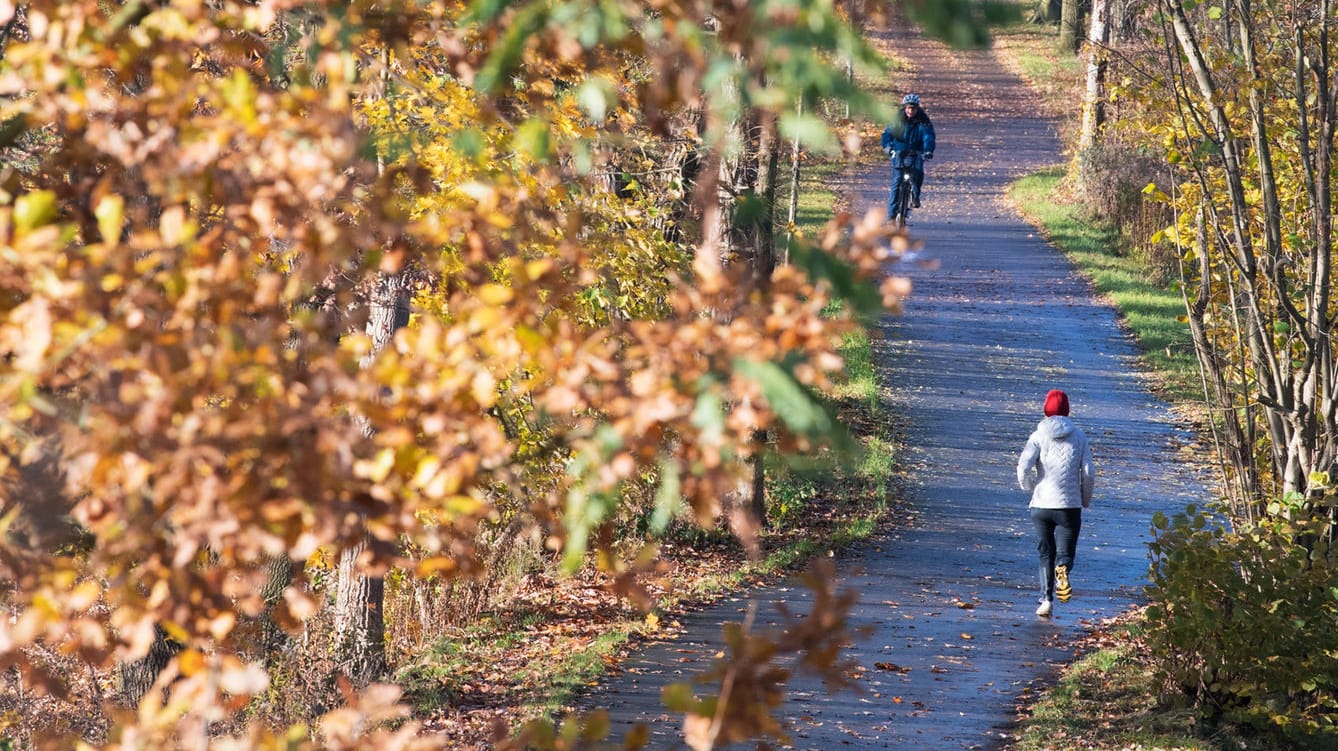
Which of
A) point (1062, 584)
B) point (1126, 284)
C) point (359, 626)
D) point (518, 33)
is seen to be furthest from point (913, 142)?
point (518, 33)

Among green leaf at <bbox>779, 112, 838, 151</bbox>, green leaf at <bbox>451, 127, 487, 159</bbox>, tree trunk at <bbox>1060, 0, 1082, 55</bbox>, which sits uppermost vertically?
tree trunk at <bbox>1060, 0, 1082, 55</bbox>

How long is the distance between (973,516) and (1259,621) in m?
5.94

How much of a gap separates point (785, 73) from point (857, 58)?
16cm

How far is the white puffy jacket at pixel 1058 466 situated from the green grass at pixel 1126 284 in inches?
195

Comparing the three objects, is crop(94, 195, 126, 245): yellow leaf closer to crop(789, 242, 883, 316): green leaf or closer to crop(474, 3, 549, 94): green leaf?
crop(474, 3, 549, 94): green leaf

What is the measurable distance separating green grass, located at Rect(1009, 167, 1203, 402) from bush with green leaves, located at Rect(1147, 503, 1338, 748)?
267 inches

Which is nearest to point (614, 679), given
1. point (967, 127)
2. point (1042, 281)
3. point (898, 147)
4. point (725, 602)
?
point (725, 602)

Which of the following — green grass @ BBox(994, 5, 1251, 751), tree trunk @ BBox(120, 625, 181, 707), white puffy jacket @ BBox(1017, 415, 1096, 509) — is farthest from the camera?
white puffy jacket @ BBox(1017, 415, 1096, 509)

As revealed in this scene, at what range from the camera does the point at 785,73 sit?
6.36 feet

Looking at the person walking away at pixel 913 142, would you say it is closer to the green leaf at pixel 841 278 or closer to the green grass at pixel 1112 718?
the green grass at pixel 1112 718

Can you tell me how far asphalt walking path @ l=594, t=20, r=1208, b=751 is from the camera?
8.38 metres

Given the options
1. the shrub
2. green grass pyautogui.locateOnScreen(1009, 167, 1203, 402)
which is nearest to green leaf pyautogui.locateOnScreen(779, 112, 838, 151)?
green grass pyautogui.locateOnScreen(1009, 167, 1203, 402)

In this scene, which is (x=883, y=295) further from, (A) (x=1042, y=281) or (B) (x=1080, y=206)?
(B) (x=1080, y=206)

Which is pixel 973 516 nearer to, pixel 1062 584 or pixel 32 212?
pixel 1062 584
